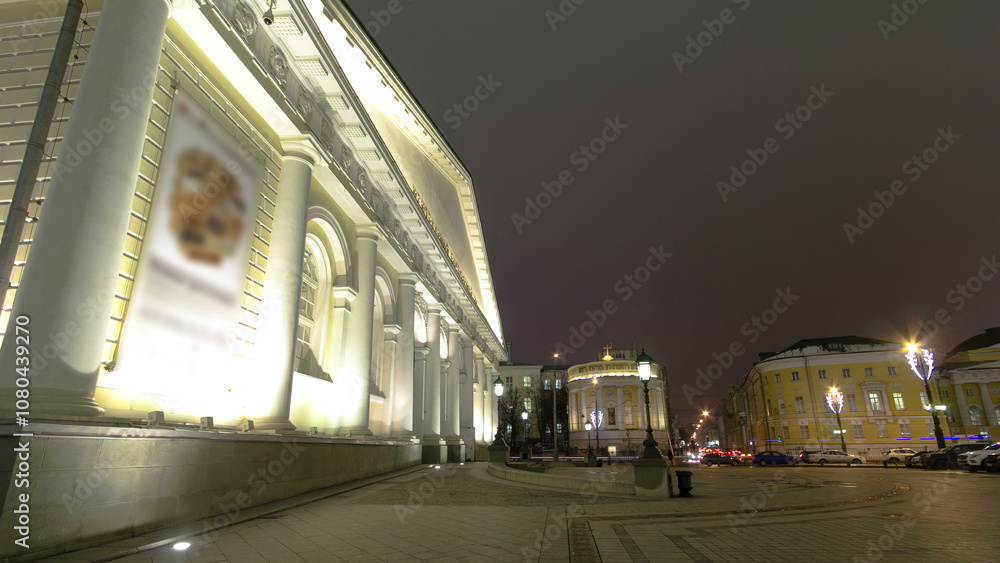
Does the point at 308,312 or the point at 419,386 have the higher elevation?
the point at 308,312

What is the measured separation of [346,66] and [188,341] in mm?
13571

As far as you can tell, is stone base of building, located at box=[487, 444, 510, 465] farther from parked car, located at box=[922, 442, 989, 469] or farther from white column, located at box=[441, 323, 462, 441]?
parked car, located at box=[922, 442, 989, 469]

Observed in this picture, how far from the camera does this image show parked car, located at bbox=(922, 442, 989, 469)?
84.8 feet

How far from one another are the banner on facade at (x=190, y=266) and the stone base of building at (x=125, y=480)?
153cm

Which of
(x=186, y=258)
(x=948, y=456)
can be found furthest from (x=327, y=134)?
(x=948, y=456)

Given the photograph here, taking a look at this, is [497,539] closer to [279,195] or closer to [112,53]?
[112,53]

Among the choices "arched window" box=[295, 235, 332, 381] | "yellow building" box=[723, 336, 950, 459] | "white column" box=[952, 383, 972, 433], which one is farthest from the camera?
"white column" box=[952, 383, 972, 433]

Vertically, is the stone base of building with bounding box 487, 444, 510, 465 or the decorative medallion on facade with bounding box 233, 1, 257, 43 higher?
the decorative medallion on facade with bounding box 233, 1, 257, 43

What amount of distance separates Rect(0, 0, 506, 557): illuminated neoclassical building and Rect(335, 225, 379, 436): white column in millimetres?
51

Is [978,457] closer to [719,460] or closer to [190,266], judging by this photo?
[719,460]

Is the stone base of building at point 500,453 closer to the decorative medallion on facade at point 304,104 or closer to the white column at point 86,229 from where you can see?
the decorative medallion on facade at point 304,104

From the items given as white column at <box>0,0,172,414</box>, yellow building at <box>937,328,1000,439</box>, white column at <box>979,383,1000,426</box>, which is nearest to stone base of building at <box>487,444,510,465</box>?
white column at <box>0,0,172,414</box>

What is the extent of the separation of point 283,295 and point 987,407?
74772 mm

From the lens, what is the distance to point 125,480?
258 inches
